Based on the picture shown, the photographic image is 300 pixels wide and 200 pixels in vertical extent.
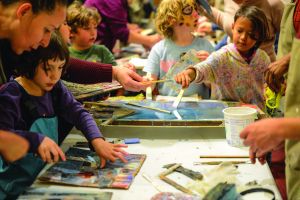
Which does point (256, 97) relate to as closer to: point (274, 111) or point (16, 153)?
point (274, 111)

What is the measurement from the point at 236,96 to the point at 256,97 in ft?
0.30

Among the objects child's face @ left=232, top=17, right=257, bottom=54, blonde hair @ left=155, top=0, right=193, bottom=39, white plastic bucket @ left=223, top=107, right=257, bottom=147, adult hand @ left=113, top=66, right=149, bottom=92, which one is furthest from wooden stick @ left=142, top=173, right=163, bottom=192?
blonde hair @ left=155, top=0, right=193, bottom=39

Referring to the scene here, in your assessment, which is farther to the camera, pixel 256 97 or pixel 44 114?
pixel 256 97

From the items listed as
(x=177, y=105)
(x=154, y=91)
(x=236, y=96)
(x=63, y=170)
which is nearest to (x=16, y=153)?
(x=63, y=170)

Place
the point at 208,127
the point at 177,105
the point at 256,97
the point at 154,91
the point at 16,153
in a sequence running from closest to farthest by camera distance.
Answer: the point at 16,153, the point at 208,127, the point at 177,105, the point at 256,97, the point at 154,91

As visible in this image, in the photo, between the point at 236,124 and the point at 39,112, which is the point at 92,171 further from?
the point at 236,124

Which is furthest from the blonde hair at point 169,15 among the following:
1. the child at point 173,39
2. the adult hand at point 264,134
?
the adult hand at point 264,134

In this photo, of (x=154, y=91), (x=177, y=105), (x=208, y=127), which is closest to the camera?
(x=208, y=127)

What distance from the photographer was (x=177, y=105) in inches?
73.7

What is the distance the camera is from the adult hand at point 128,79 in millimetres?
1885

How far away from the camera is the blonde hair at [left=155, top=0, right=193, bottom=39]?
2.40m

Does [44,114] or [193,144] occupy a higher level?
[44,114]

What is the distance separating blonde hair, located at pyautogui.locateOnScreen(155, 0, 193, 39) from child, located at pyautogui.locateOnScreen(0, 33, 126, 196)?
1027 millimetres

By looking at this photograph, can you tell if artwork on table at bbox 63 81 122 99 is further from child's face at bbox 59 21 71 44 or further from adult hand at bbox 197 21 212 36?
adult hand at bbox 197 21 212 36
